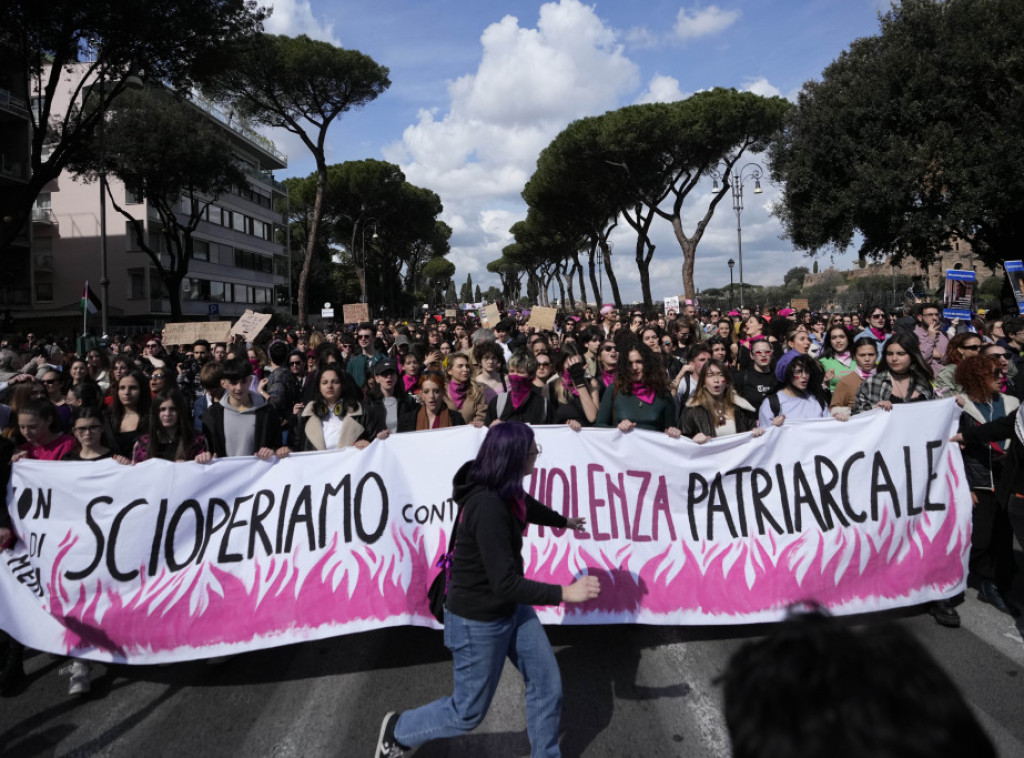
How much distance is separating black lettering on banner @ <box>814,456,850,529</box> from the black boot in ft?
14.5

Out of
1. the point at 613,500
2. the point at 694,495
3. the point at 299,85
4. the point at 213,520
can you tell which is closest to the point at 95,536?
the point at 213,520

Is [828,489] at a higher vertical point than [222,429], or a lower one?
lower

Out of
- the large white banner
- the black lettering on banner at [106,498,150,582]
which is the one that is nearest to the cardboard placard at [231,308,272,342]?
the large white banner

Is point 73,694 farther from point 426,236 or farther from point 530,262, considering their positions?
point 530,262

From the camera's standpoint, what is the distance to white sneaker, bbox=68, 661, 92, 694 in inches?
143

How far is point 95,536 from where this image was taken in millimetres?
3846

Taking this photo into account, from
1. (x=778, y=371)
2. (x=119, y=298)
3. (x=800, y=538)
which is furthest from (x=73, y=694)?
(x=119, y=298)

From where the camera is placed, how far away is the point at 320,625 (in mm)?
3768

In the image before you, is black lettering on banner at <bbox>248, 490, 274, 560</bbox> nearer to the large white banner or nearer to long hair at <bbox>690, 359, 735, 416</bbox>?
the large white banner

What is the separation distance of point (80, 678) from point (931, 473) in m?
4.84

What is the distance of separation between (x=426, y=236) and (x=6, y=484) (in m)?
62.4

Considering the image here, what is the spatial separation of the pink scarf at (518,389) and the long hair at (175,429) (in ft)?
7.45

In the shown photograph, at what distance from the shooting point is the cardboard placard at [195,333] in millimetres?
13141

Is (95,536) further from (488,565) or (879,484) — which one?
(879,484)
